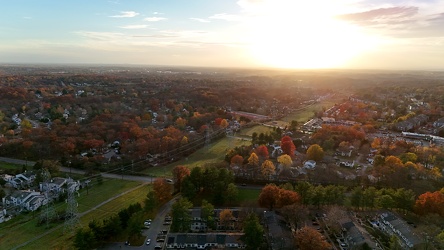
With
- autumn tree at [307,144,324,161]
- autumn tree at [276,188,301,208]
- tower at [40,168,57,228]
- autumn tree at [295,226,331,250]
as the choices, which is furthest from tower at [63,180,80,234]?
autumn tree at [307,144,324,161]

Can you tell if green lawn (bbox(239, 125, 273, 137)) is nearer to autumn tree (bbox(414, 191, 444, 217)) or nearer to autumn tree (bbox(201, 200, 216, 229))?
autumn tree (bbox(201, 200, 216, 229))

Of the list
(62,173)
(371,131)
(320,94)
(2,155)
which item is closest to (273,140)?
(371,131)

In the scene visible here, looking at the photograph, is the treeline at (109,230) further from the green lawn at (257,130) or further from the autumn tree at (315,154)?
the green lawn at (257,130)

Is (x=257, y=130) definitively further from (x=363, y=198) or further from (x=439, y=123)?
(x=439, y=123)

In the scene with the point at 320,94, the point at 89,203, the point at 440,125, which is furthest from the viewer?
the point at 320,94

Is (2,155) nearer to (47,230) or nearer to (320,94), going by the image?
(47,230)
